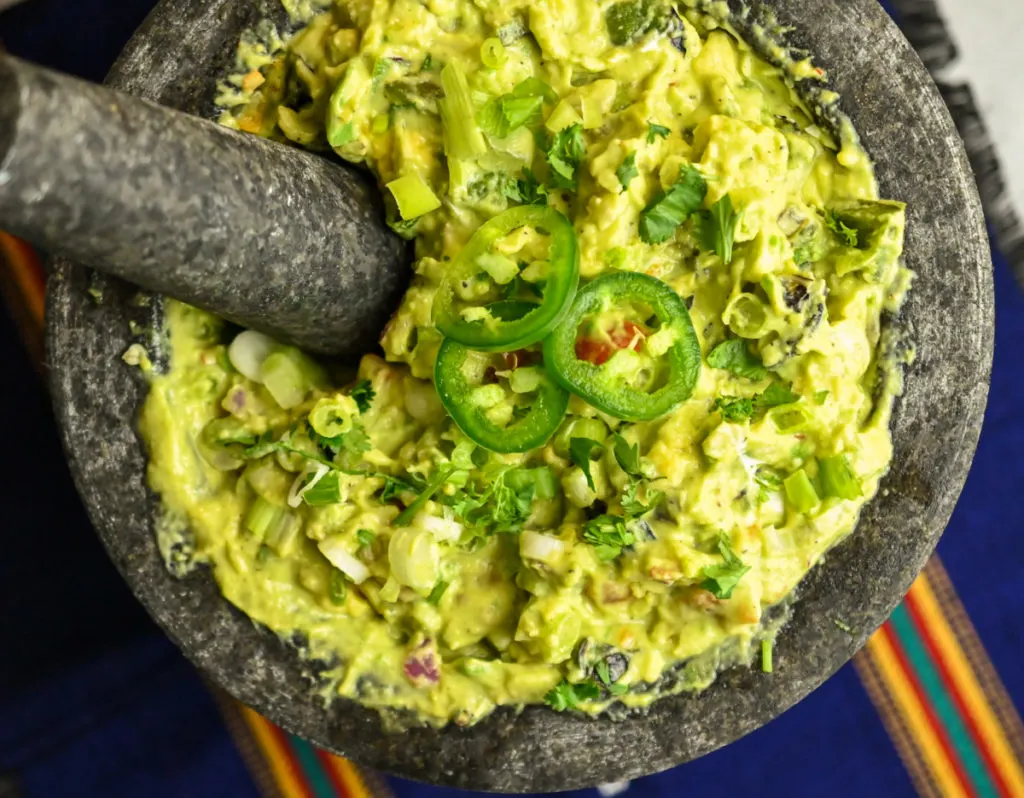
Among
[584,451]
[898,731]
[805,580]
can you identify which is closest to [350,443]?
[584,451]

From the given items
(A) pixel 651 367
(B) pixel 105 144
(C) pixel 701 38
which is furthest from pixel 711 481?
(B) pixel 105 144

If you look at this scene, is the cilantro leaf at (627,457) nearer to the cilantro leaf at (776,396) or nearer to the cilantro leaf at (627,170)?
the cilantro leaf at (776,396)

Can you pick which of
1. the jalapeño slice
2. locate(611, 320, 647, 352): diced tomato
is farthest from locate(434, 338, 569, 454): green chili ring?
locate(611, 320, 647, 352): diced tomato

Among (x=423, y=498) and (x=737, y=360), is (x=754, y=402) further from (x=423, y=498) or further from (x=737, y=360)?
(x=423, y=498)

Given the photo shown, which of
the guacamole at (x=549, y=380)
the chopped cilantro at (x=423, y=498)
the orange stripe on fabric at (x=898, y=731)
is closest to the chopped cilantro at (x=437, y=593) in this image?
the guacamole at (x=549, y=380)

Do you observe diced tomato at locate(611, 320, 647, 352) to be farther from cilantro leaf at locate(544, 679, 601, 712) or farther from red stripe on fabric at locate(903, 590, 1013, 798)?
red stripe on fabric at locate(903, 590, 1013, 798)

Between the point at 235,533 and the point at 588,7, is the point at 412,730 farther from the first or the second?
the point at 588,7
